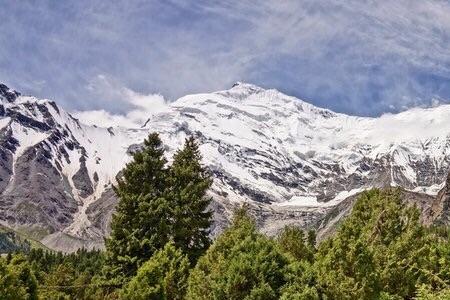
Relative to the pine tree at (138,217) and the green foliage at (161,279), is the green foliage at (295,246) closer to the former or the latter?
the pine tree at (138,217)

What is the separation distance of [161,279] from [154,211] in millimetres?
13093

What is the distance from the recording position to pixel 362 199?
51.1 meters

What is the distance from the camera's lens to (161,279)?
40.9 m

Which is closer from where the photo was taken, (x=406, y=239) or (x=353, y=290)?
(x=353, y=290)

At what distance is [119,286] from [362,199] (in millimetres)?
21261

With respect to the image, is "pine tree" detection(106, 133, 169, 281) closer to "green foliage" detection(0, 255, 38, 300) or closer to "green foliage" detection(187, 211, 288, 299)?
"green foliage" detection(0, 255, 38, 300)

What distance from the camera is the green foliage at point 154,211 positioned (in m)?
53.0

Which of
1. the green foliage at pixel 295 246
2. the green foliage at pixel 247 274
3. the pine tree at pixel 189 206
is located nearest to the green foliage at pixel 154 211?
the pine tree at pixel 189 206

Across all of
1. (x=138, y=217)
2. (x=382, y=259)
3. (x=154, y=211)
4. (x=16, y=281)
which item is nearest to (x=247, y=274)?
(x=382, y=259)

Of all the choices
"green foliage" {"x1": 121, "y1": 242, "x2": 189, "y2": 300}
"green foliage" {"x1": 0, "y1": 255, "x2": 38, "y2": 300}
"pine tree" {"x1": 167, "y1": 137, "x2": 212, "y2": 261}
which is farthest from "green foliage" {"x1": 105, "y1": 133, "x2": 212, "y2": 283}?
"green foliage" {"x1": 121, "y1": 242, "x2": 189, "y2": 300}

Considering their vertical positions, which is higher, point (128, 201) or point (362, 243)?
point (128, 201)

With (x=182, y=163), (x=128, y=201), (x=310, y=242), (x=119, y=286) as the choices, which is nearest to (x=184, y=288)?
(x=119, y=286)

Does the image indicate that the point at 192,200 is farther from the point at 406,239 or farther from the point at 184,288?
the point at 406,239

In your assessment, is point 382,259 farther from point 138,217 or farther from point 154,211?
point 138,217
